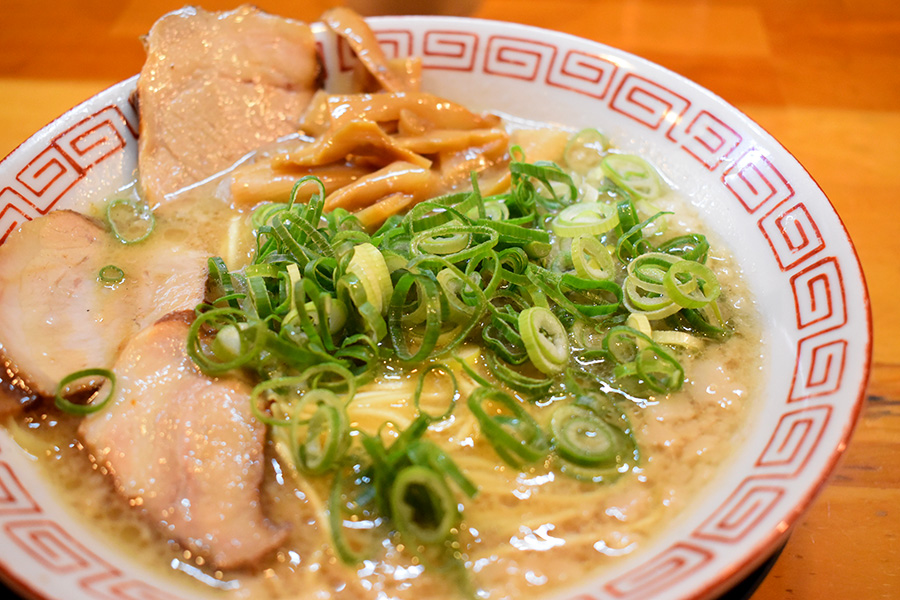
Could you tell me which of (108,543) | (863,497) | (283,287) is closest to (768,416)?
(863,497)

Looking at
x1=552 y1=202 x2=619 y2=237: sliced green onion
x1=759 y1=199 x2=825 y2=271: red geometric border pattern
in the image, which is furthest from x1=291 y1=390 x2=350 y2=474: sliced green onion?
x1=759 y1=199 x2=825 y2=271: red geometric border pattern

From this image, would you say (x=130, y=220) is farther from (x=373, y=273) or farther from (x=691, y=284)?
(x=691, y=284)

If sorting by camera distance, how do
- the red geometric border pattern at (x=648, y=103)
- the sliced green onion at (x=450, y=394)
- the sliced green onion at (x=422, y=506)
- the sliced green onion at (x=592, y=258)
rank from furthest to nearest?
the red geometric border pattern at (x=648, y=103), the sliced green onion at (x=592, y=258), the sliced green onion at (x=450, y=394), the sliced green onion at (x=422, y=506)

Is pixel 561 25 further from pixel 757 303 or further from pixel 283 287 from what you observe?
pixel 283 287

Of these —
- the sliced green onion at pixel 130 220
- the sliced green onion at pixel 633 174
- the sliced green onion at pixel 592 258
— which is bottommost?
the sliced green onion at pixel 130 220

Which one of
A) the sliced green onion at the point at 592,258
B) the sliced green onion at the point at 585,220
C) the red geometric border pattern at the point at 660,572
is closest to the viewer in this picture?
the red geometric border pattern at the point at 660,572

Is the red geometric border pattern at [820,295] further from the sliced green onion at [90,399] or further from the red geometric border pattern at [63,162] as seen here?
the red geometric border pattern at [63,162]

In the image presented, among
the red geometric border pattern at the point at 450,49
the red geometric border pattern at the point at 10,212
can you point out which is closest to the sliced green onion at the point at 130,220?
the red geometric border pattern at the point at 10,212
